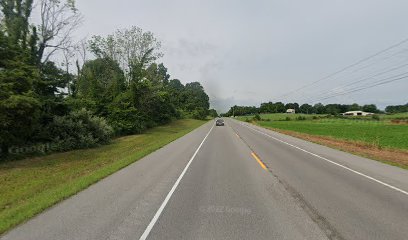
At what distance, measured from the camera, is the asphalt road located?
5602 millimetres

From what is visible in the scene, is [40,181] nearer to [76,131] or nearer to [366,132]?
[76,131]

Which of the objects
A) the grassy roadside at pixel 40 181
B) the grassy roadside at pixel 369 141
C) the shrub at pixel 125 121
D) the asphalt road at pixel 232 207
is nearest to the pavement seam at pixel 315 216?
the asphalt road at pixel 232 207

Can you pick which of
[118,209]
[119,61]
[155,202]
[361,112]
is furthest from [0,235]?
[361,112]

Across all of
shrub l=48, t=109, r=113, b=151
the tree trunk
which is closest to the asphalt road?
the tree trunk

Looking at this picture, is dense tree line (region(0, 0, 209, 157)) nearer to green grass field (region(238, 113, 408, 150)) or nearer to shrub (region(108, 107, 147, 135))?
shrub (region(108, 107, 147, 135))

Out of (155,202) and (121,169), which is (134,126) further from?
(155,202)

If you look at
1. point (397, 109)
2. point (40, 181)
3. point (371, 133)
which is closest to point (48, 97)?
point (40, 181)

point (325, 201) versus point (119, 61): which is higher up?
point (119, 61)

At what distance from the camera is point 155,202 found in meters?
7.59

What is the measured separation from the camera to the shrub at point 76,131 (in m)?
22.3

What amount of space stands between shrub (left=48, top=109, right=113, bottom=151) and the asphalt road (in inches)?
482

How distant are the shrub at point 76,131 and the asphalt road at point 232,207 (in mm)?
12235

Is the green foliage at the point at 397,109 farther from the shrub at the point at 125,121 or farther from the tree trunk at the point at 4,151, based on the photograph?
the tree trunk at the point at 4,151

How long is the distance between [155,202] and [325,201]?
13.8ft
